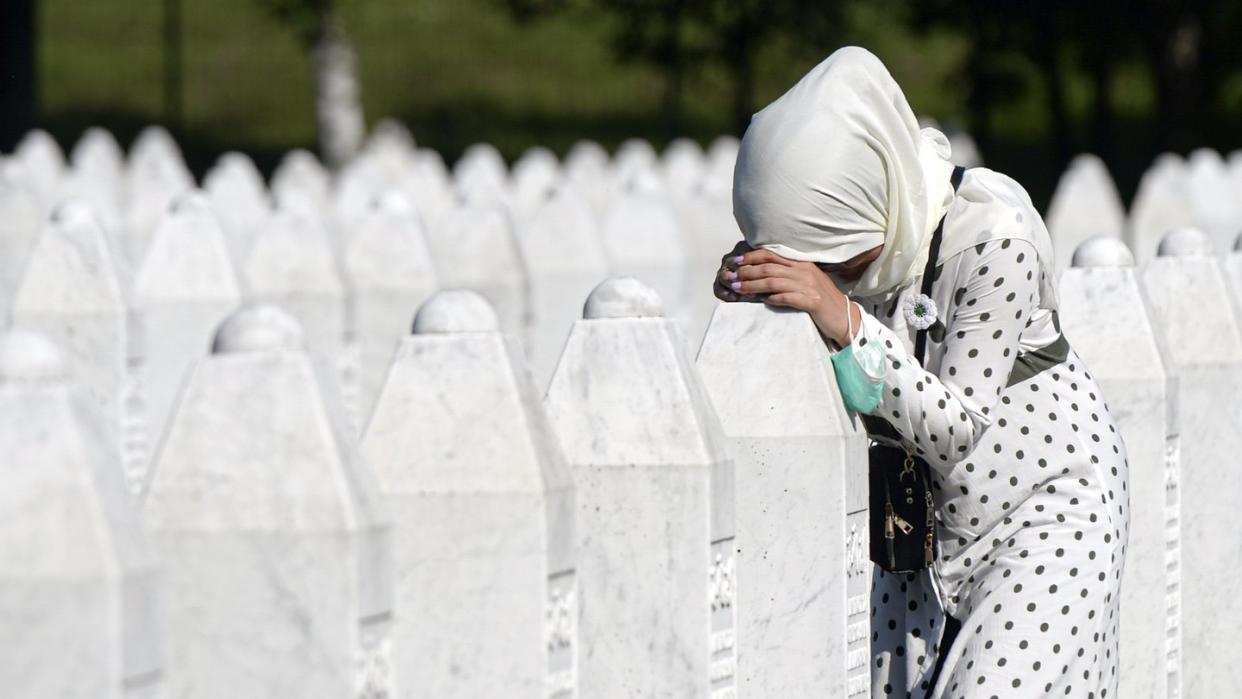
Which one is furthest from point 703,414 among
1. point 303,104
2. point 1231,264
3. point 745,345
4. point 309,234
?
point 303,104

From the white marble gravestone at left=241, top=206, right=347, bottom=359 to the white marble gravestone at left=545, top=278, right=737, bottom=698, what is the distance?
428cm

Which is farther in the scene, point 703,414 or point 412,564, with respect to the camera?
point 703,414

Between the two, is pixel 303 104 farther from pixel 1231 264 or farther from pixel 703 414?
pixel 703 414

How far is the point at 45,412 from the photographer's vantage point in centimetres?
264

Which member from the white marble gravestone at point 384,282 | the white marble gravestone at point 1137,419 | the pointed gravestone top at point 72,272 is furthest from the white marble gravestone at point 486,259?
the white marble gravestone at point 1137,419

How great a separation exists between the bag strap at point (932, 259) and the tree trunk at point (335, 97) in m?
21.3

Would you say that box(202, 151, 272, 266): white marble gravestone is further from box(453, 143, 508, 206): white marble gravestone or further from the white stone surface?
the white stone surface

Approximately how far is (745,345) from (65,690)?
1715 millimetres

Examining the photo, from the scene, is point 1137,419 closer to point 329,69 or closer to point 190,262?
point 190,262

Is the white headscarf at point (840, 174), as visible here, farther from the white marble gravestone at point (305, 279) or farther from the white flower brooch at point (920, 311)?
the white marble gravestone at point (305, 279)

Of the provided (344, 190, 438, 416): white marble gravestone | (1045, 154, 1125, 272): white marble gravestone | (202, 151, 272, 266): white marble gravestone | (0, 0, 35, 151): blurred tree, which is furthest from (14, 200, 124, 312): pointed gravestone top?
(0, 0, 35, 151): blurred tree

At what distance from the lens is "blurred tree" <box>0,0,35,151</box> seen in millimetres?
19169

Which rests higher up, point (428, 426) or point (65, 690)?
point (428, 426)

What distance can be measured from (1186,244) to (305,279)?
353cm
